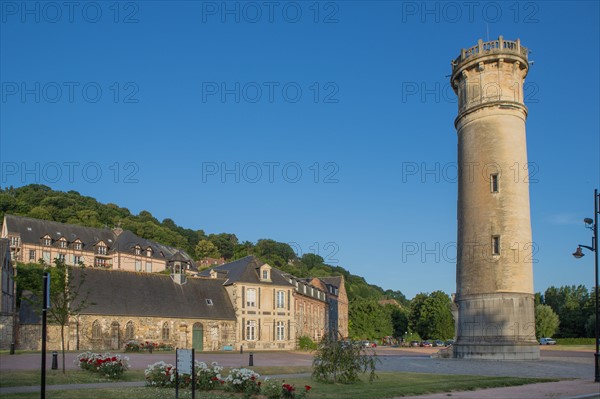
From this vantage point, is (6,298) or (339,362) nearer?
(339,362)

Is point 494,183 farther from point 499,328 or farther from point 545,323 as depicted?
point 545,323

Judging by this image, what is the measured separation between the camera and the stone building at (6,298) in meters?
42.8

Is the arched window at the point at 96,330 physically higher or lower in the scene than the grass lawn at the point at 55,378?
lower

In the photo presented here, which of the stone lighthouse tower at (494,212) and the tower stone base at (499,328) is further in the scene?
the stone lighthouse tower at (494,212)

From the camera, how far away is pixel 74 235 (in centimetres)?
8900

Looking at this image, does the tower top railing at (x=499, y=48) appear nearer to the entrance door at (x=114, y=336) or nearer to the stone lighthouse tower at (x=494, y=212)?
the stone lighthouse tower at (x=494, y=212)

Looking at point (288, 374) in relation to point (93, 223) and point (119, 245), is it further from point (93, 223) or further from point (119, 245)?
point (93, 223)

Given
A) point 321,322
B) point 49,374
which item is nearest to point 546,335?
point 321,322

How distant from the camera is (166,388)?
15844 millimetres

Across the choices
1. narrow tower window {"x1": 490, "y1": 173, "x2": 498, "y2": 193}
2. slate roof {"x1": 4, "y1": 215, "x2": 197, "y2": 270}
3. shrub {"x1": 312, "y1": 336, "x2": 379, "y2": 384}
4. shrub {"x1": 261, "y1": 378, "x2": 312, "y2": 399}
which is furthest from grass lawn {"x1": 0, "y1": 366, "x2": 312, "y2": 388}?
slate roof {"x1": 4, "y1": 215, "x2": 197, "y2": 270}

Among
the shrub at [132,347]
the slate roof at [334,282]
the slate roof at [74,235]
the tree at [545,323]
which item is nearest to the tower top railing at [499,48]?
the shrub at [132,347]

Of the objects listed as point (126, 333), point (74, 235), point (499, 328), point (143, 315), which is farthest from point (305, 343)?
point (74, 235)

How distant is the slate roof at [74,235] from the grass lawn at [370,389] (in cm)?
7361

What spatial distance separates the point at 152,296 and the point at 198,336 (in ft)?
16.8
